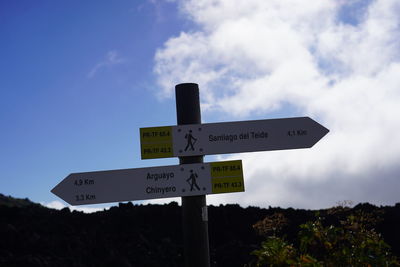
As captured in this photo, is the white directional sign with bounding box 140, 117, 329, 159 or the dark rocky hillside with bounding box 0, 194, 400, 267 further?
the dark rocky hillside with bounding box 0, 194, 400, 267

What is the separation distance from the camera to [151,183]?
475 centimetres

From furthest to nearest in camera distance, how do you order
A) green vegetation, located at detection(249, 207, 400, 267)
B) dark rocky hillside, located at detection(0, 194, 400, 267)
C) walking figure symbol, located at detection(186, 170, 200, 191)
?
dark rocky hillside, located at detection(0, 194, 400, 267)
green vegetation, located at detection(249, 207, 400, 267)
walking figure symbol, located at detection(186, 170, 200, 191)

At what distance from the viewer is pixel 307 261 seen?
19.5 ft

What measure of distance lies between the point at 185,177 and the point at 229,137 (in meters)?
0.66

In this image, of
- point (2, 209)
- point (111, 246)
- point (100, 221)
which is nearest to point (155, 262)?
point (111, 246)

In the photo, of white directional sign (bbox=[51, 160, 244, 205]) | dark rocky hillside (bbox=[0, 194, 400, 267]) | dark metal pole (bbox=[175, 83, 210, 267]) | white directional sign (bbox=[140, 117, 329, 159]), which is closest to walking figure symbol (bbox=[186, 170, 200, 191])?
white directional sign (bbox=[51, 160, 244, 205])

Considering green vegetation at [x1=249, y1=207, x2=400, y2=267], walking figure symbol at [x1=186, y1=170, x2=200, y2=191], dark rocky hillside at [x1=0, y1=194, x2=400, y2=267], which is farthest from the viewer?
dark rocky hillside at [x1=0, y1=194, x2=400, y2=267]

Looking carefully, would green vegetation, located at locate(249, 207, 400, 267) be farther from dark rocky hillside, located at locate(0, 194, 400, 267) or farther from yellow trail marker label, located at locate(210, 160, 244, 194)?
dark rocky hillside, located at locate(0, 194, 400, 267)

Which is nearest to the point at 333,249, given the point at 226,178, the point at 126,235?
the point at 226,178

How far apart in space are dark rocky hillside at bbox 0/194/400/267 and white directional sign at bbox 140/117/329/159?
28.7 ft

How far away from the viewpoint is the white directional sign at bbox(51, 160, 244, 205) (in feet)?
15.4

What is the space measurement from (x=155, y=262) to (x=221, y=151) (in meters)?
9.69

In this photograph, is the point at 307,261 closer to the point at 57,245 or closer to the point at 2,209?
the point at 57,245

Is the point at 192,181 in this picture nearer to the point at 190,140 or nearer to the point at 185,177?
the point at 185,177
